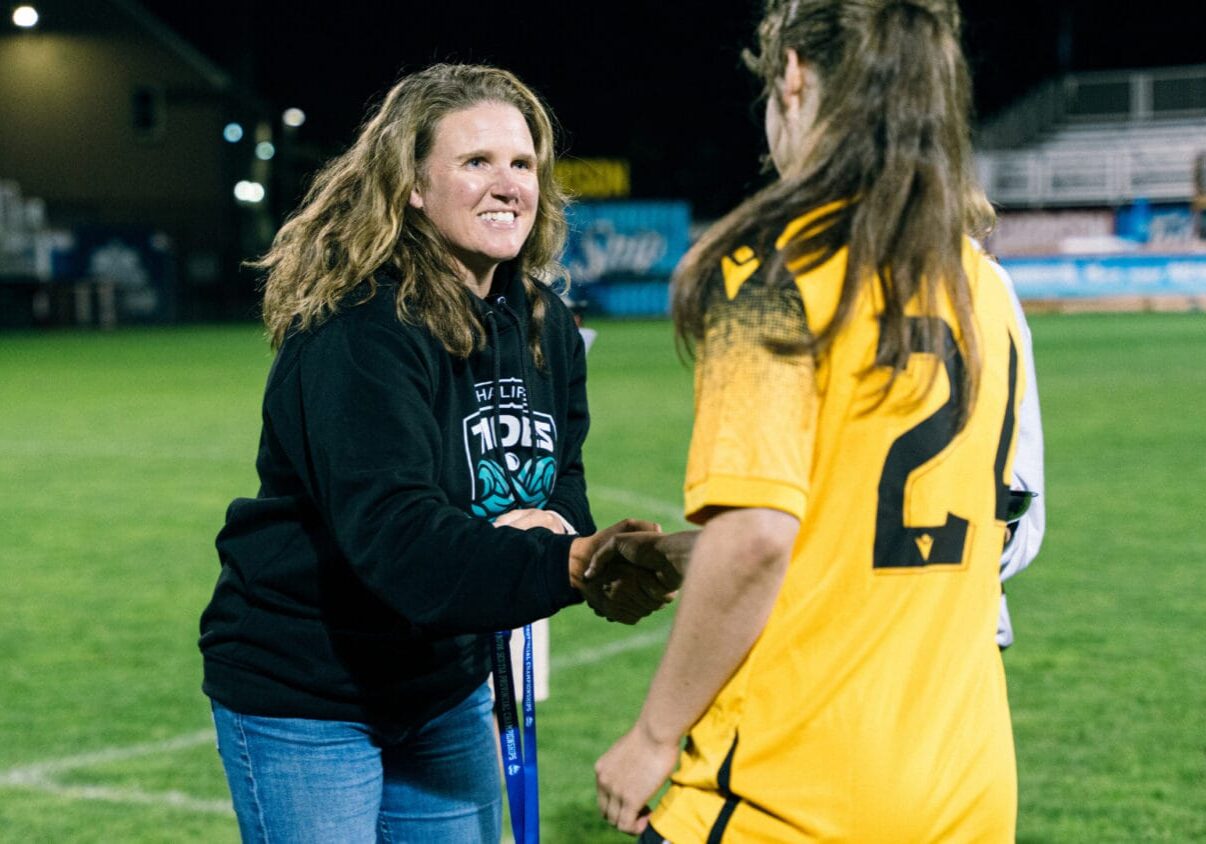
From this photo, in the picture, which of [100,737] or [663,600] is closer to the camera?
[663,600]

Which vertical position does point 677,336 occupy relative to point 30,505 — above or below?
above

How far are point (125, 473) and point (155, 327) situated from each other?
28.5 meters

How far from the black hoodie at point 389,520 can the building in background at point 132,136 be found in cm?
4316

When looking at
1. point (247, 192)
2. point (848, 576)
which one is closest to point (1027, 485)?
point (848, 576)

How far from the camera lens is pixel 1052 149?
49.7 m

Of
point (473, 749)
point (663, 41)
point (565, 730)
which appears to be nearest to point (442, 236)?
point (473, 749)

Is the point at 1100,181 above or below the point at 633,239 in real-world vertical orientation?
above

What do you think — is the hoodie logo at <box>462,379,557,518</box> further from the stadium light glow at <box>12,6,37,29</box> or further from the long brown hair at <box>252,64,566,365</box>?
the stadium light glow at <box>12,6,37,29</box>

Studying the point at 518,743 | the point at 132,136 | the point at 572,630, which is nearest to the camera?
the point at 518,743

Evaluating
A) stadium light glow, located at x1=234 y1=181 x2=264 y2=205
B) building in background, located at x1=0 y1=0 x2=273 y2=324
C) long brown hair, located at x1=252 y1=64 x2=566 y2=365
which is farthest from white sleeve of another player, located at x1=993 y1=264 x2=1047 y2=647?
stadium light glow, located at x1=234 y1=181 x2=264 y2=205

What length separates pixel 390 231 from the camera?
2830 mm

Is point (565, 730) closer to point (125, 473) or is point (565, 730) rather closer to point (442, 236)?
point (442, 236)

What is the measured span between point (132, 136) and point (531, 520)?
48.6 meters

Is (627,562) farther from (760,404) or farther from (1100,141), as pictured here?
(1100,141)
